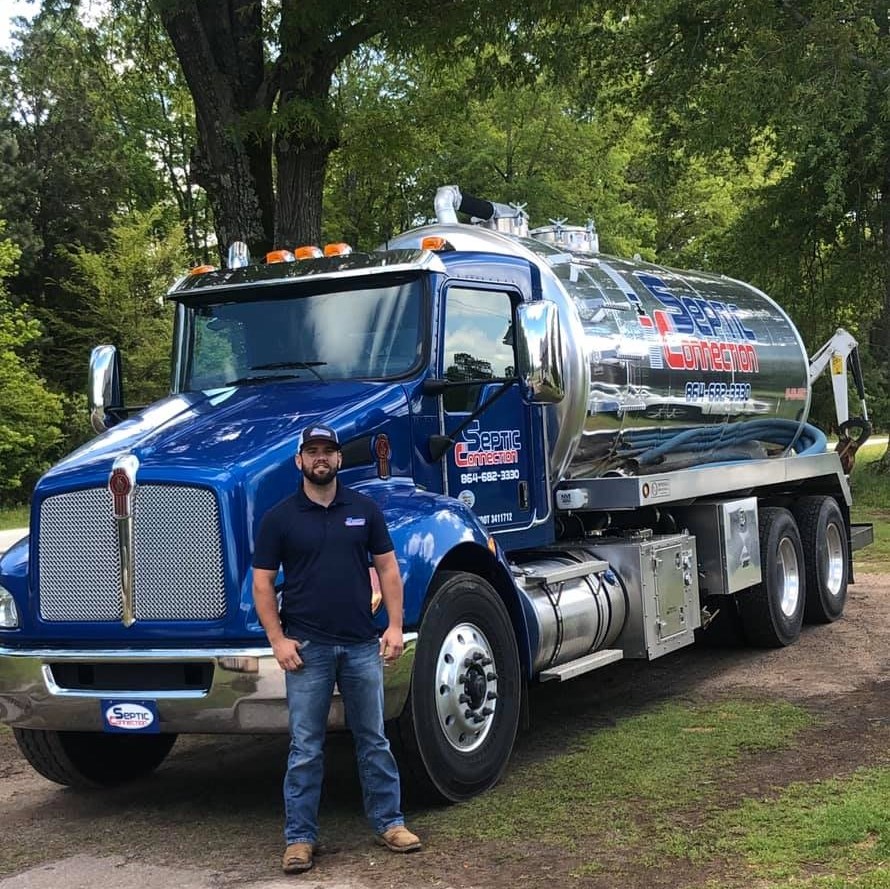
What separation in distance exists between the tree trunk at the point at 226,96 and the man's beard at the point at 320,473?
23.8ft

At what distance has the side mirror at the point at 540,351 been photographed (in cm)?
686

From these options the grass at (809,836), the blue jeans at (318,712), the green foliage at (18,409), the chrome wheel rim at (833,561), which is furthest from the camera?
the green foliage at (18,409)

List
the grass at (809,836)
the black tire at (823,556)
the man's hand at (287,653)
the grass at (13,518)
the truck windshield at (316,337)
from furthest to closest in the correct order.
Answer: the grass at (13,518) < the black tire at (823,556) < the truck windshield at (316,337) < the man's hand at (287,653) < the grass at (809,836)

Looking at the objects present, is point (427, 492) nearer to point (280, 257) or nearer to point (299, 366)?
point (299, 366)

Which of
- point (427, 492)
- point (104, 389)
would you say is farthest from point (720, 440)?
point (104, 389)

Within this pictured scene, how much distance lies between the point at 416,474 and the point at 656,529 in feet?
11.3

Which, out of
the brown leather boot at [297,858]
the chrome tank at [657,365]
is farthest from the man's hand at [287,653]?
the chrome tank at [657,365]

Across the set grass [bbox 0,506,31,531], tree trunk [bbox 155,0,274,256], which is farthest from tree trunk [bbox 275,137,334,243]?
grass [bbox 0,506,31,531]

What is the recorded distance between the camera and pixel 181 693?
5.96 metres

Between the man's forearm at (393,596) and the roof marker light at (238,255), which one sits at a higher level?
the roof marker light at (238,255)

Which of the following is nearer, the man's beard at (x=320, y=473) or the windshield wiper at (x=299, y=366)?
the man's beard at (x=320, y=473)

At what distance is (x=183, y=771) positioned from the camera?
7.65 meters

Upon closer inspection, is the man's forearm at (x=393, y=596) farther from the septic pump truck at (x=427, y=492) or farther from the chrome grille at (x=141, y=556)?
the chrome grille at (x=141, y=556)

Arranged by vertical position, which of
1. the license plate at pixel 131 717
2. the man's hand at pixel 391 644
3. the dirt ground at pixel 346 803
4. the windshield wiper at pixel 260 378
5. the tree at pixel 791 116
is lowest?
the dirt ground at pixel 346 803
